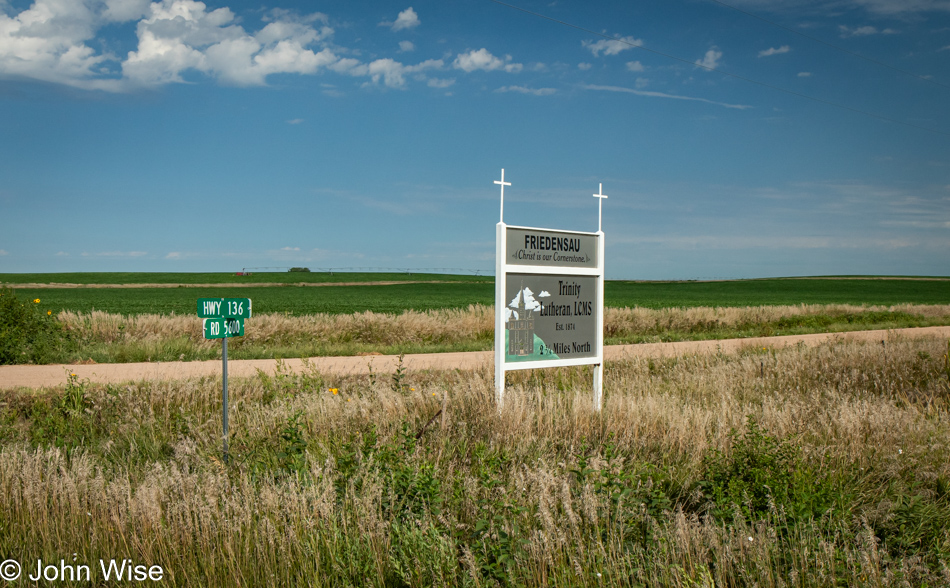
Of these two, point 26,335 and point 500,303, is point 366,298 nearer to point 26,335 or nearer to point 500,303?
point 26,335

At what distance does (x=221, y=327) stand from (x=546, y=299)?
3.95 meters

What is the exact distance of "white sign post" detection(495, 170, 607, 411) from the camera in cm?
768

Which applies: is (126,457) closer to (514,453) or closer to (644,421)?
(514,453)

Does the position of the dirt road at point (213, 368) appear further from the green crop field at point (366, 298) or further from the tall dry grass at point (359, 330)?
the green crop field at point (366, 298)

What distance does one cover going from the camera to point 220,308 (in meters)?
6.20

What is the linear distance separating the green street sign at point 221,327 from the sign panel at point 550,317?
3.11 meters

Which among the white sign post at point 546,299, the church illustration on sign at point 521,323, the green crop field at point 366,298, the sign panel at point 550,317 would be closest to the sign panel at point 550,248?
the white sign post at point 546,299

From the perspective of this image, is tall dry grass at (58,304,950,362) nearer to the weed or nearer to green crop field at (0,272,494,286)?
the weed

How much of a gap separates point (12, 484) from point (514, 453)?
4.00m

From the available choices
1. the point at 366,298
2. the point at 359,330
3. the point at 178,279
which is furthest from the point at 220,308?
the point at 178,279

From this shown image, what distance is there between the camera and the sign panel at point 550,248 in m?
7.82

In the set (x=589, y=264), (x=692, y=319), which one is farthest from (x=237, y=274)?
(x=589, y=264)

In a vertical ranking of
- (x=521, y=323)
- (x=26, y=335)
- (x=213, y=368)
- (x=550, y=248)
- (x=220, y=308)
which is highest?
(x=550, y=248)

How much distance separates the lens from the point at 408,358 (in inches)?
552
